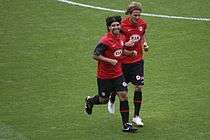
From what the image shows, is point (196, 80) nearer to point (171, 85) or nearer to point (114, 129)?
point (171, 85)

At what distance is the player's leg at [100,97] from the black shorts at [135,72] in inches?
22.5

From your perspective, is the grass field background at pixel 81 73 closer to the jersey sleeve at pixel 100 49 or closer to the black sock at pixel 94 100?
the black sock at pixel 94 100

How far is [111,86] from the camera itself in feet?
45.7

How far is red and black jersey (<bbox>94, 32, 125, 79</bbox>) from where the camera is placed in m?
13.6

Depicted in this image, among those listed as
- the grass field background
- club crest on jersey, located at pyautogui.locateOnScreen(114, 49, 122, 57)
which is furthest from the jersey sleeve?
the grass field background

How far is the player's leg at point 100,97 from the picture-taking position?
13.9 m

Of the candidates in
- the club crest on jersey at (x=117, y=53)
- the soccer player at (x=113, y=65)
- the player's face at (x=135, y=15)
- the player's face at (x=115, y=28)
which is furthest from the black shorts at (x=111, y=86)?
the player's face at (x=135, y=15)

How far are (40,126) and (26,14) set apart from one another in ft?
23.9

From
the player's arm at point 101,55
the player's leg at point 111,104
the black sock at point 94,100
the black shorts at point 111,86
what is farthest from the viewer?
the player's leg at point 111,104

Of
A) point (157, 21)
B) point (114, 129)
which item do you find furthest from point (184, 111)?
point (157, 21)

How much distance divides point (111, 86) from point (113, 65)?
478mm

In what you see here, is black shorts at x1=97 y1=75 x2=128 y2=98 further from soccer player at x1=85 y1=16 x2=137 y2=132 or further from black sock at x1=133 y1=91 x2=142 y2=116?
black sock at x1=133 y1=91 x2=142 y2=116

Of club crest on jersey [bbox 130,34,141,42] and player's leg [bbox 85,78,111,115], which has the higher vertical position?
club crest on jersey [bbox 130,34,141,42]

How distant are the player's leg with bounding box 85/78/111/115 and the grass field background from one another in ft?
1.01
